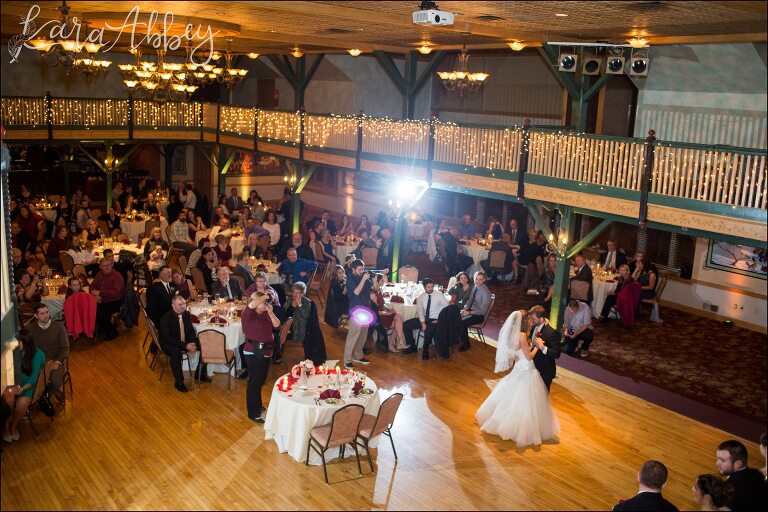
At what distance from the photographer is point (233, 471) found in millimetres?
8594

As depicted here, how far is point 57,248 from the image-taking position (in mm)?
15328

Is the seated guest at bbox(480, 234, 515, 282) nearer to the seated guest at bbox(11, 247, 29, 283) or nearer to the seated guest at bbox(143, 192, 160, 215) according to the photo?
the seated guest at bbox(143, 192, 160, 215)

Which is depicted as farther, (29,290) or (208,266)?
(208,266)

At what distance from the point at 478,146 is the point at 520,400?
5.94 metres

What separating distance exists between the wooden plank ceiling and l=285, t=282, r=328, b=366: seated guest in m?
3.95

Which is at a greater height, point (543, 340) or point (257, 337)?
point (543, 340)

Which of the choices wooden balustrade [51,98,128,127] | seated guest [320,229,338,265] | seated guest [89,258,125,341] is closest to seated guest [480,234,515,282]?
seated guest [320,229,338,265]

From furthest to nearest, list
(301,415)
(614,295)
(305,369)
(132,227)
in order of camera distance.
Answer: (132,227), (614,295), (305,369), (301,415)

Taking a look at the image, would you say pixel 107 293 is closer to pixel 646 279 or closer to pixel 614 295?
pixel 614 295

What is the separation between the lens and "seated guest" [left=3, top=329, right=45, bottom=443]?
8875 millimetres

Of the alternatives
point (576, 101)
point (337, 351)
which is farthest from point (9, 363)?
point (576, 101)

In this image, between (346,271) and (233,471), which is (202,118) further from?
(233,471)

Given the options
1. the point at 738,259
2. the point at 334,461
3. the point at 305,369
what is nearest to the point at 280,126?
the point at 738,259

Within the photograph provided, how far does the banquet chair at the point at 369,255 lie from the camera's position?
16500mm
